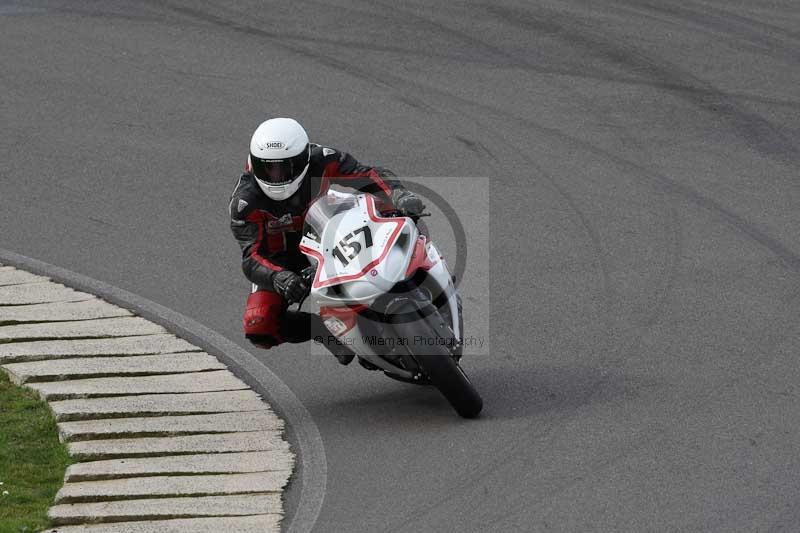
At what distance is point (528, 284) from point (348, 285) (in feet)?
8.08

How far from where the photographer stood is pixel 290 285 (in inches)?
296

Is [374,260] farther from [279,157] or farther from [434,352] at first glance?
[279,157]

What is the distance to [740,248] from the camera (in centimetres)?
987

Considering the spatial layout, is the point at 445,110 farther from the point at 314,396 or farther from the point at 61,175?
the point at 314,396

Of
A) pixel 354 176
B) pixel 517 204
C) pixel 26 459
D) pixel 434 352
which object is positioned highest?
pixel 354 176

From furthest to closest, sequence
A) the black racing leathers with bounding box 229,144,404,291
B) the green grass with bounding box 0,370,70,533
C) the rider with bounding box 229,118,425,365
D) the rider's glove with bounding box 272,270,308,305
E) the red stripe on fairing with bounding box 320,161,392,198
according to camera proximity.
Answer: the red stripe on fairing with bounding box 320,161,392,198 < the black racing leathers with bounding box 229,144,404,291 < the rider with bounding box 229,118,425,365 < the rider's glove with bounding box 272,270,308,305 < the green grass with bounding box 0,370,70,533

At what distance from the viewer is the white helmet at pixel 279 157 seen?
7773 millimetres

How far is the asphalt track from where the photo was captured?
22.5 feet

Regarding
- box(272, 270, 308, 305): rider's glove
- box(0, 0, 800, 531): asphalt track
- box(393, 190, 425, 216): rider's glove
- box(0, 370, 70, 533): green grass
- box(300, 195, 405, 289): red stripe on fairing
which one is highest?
box(393, 190, 425, 216): rider's glove

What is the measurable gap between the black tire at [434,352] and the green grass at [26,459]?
2.09 m

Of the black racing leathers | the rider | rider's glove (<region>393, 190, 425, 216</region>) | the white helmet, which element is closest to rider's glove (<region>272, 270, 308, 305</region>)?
the rider

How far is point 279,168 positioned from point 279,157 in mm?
77

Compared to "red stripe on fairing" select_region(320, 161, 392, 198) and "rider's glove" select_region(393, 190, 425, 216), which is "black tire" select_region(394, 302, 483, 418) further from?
"red stripe on fairing" select_region(320, 161, 392, 198)

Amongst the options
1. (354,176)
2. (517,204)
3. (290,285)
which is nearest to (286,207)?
(354,176)
